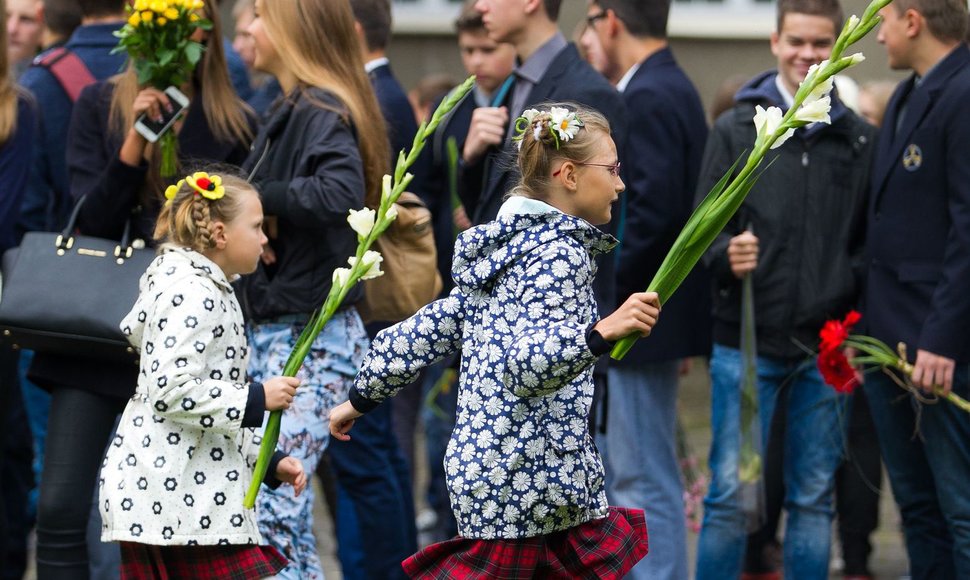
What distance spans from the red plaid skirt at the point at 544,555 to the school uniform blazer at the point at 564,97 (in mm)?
1431

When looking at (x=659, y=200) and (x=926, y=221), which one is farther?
(x=659, y=200)

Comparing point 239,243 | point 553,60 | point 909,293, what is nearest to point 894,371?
point 909,293

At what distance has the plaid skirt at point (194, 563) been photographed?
14.0ft

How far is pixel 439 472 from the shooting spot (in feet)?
Result: 24.2

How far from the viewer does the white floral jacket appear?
410cm

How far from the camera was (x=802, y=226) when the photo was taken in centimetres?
541

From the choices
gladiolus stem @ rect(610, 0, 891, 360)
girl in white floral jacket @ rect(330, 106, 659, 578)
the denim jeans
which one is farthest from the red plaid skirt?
the denim jeans

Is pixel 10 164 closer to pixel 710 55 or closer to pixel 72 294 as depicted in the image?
pixel 72 294

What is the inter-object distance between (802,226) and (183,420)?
236 cm

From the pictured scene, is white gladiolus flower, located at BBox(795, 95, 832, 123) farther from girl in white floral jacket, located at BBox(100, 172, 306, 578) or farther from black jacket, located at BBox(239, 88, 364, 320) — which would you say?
black jacket, located at BBox(239, 88, 364, 320)

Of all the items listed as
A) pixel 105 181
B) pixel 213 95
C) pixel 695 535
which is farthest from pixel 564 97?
pixel 695 535

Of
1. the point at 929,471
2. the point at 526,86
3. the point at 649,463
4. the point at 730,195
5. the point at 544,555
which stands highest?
the point at 730,195

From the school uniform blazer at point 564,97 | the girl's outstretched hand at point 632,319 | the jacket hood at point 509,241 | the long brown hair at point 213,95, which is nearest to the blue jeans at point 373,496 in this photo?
the school uniform blazer at point 564,97

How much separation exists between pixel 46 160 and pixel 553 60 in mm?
2008
